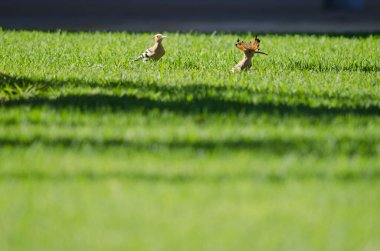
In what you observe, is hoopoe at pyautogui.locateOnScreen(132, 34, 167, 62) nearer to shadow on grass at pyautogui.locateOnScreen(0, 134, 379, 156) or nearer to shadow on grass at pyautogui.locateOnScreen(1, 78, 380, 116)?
shadow on grass at pyautogui.locateOnScreen(1, 78, 380, 116)

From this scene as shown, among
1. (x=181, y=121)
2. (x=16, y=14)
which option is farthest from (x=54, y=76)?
(x=16, y=14)

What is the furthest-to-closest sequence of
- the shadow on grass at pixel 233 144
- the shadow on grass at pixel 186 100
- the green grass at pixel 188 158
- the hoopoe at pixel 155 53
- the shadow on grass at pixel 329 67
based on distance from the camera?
1. the hoopoe at pixel 155 53
2. the shadow on grass at pixel 329 67
3. the shadow on grass at pixel 186 100
4. the shadow on grass at pixel 233 144
5. the green grass at pixel 188 158

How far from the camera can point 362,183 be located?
538 centimetres

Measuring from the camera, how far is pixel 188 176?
5465 mm

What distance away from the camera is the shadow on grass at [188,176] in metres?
5.41

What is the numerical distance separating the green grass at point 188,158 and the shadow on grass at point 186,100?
0.06ft

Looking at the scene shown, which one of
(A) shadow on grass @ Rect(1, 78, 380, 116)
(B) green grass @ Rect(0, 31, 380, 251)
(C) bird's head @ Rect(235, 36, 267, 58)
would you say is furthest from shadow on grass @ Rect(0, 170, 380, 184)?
(C) bird's head @ Rect(235, 36, 267, 58)

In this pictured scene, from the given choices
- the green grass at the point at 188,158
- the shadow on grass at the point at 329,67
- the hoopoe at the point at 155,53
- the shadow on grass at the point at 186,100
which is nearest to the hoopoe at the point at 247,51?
the green grass at the point at 188,158

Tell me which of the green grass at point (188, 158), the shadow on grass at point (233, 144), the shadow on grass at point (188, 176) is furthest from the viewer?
the shadow on grass at point (233, 144)

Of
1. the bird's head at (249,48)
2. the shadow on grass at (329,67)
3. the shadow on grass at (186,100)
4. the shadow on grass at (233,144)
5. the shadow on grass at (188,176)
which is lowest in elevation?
the shadow on grass at (188,176)

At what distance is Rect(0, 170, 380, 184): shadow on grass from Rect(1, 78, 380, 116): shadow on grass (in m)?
1.84

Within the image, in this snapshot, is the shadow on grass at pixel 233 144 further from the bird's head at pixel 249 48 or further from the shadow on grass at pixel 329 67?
the shadow on grass at pixel 329 67

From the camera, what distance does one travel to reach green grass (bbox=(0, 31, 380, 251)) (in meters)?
4.62

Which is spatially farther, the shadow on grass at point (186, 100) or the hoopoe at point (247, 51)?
the hoopoe at point (247, 51)
